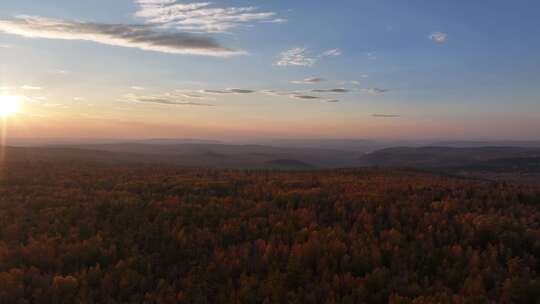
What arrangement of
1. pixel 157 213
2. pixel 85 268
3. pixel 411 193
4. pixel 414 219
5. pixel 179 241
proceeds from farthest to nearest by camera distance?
pixel 411 193 → pixel 157 213 → pixel 414 219 → pixel 179 241 → pixel 85 268

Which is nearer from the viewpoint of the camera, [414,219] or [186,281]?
[186,281]

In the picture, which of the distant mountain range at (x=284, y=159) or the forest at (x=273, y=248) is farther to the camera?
the distant mountain range at (x=284, y=159)

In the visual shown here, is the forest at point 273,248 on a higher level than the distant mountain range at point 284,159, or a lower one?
higher

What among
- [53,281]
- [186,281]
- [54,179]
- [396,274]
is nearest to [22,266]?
[53,281]

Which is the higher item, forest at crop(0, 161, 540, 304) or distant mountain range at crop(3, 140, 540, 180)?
forest at crop(0, 161, 540, 304)

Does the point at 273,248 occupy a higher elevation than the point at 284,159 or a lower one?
higher

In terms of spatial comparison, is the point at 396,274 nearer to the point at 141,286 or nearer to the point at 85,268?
the point at 141,286

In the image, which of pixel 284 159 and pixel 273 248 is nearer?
pixel 273 248

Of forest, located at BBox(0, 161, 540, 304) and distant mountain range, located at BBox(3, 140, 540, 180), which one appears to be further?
distant mountain range, located at BBox(3, 140, 540, 180)
